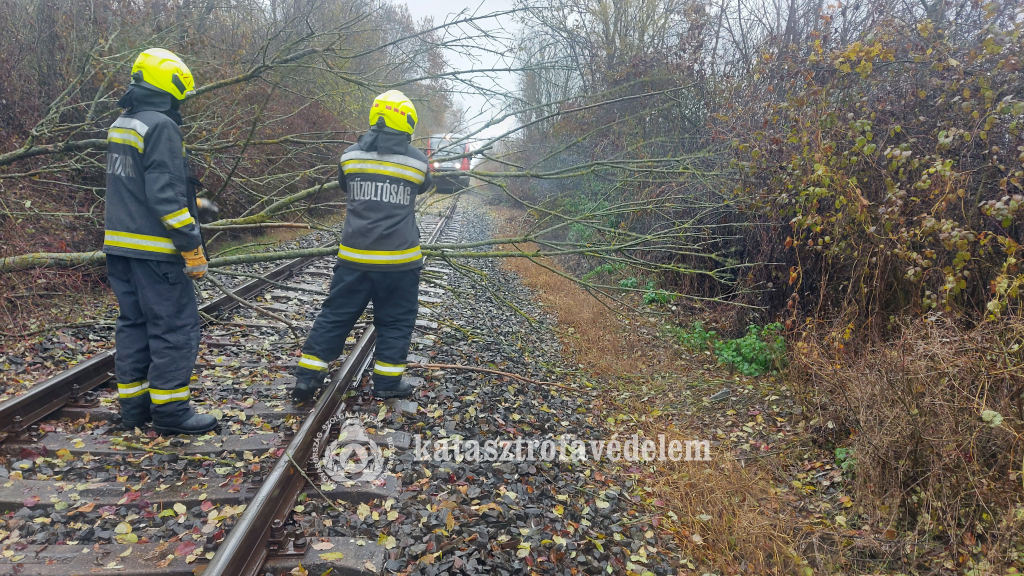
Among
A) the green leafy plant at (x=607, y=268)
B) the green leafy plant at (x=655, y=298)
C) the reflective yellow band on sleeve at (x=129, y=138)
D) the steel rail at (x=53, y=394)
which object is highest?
the reflective yellow band on sleeve at (x=129, y=138)

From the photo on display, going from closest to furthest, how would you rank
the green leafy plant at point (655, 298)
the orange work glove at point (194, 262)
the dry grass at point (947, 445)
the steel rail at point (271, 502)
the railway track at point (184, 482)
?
1. the steel rail at point (271, 502)
2. the railway track at point (184, 482)
3. the dry grass at point (947, 445)
4. the orange work glove at point (194, 262)
5. the green leafy plant at point (655, 298)

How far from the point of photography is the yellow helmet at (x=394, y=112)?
3.96 meters

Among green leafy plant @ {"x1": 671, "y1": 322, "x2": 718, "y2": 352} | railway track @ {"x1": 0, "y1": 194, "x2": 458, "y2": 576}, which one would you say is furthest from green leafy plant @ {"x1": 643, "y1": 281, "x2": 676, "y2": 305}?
railway track @ {"x1": 0, "y1": 194, "x2": 458, "y2": 576}

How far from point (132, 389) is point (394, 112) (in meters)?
2.50

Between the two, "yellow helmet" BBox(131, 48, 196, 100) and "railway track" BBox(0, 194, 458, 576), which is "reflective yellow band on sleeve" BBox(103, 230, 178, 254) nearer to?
"yellow helmet" BBox(131, 48, 196, 100)

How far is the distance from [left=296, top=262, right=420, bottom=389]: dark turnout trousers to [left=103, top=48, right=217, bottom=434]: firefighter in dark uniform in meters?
0.80

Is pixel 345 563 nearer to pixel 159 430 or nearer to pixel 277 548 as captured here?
pixel 277 548

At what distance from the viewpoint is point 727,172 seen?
6.63 meters

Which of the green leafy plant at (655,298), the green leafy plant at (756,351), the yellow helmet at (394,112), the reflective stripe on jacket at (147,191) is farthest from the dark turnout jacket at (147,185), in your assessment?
the green leafy plant at (655,298)

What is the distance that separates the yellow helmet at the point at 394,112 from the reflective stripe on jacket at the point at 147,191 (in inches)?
50.1

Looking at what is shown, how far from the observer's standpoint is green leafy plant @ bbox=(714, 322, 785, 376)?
5.77m

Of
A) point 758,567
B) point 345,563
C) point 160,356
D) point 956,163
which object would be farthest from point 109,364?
point 956,163

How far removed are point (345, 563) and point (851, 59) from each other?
213 inches

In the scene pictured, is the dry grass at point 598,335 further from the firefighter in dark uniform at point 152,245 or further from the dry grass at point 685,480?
A: the firefighter in dark uniform at point 152,245
